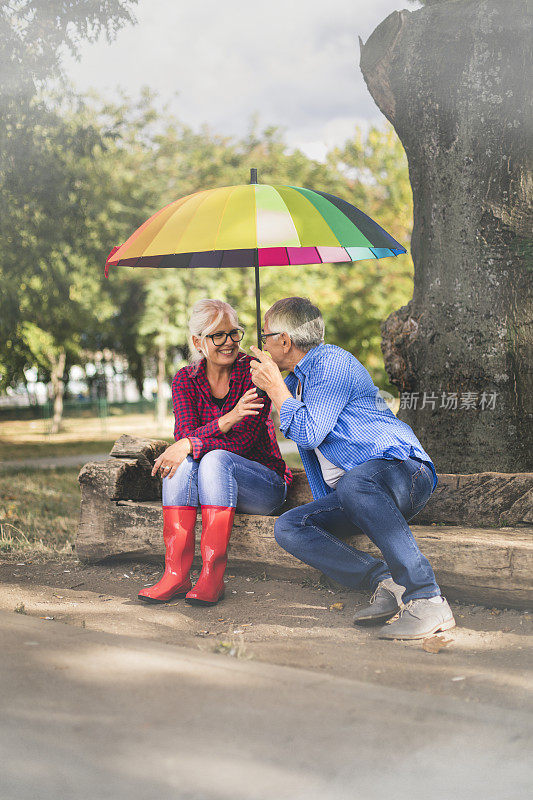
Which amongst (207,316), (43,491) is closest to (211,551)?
(207,316)

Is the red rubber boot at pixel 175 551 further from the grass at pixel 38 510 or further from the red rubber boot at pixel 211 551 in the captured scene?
the grass at pixel 38 510

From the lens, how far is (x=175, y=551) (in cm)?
431

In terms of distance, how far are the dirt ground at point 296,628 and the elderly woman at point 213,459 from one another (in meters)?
0.23

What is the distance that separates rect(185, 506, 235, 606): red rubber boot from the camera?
13.9 feet

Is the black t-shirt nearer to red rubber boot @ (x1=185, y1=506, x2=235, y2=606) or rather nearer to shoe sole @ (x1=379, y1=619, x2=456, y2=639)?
red rubber boot @ (x1=185, y1=506, x2=235, y2=606)

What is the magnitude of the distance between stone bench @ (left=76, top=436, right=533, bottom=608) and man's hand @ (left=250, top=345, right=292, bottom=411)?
0.89 m

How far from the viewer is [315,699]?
281 centimetres

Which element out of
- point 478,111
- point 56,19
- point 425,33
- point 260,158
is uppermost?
point 260,158

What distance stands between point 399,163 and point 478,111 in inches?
567

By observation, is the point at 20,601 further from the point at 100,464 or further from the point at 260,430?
the point at 260,430

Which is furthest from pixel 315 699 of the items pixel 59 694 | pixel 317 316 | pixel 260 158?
pixel 260 158

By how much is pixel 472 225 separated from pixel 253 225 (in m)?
1.96

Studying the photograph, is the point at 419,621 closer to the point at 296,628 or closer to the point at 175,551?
the point at 296,628

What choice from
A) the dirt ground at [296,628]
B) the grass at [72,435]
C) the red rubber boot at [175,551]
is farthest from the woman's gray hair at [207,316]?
the grass at [72,435]
